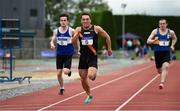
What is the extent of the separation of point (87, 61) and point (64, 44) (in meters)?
3.16

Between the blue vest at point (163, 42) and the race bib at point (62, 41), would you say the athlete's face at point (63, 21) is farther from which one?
the blue vest at point (163, 42)

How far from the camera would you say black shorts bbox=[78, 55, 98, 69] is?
1453 cm

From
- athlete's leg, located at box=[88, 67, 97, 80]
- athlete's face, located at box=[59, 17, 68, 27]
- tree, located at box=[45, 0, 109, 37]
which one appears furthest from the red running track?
tree, located at box=[45, 0, 109, 37]

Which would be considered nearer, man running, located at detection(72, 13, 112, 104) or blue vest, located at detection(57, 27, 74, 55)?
man running, located at detection(72, 13, 112, 104)

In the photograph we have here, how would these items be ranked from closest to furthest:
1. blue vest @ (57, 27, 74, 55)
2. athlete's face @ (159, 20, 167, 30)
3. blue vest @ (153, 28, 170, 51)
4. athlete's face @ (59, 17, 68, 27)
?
athlete's face @ (59, 17, 68, 27) → blue vest @ (57, 27, 74, 55) → athlete's face @ (159, 20, 167, 30) → blue vest @ (153, 28, 170, 51)

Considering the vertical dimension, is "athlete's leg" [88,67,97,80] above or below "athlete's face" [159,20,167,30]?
below

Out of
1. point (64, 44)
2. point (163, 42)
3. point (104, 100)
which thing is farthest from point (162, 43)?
point (104, 100)

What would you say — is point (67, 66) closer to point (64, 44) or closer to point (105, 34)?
point (64, 44)

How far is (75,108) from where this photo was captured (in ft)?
46.2

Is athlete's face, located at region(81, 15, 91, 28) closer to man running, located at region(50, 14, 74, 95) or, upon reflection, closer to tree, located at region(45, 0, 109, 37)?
man running, located at region(50, 14, 74, 95)

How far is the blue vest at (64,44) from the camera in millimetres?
17547

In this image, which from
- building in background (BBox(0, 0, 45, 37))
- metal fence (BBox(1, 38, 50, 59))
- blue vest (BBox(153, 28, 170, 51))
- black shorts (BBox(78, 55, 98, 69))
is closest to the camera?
black shorts (BBox(78, 55, 98, 69))

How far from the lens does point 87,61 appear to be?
576 inches

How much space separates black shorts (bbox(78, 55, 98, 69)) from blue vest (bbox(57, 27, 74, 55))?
2.76 metres
